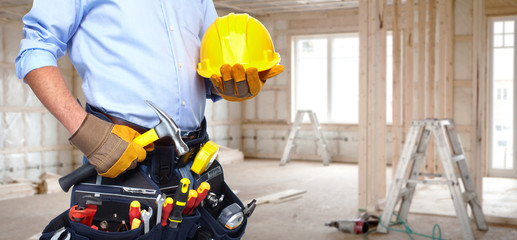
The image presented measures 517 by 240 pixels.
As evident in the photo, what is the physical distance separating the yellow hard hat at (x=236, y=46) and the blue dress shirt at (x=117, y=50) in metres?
0.08

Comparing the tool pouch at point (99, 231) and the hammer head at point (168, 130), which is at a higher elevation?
the hammer head at point (168, 130)

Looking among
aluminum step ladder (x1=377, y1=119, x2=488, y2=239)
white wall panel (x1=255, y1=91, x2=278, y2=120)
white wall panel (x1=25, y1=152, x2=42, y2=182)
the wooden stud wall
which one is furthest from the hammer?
white wall panel (x1=255, y1=91, x2=278, y2=120)

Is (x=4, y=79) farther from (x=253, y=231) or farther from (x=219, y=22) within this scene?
(x=219, y=22)

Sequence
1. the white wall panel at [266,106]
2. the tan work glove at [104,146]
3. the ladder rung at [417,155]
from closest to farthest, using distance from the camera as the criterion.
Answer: the tan work glove at [104,146] → the ladder rung at [417,155] → the white wall panel at [266,106]

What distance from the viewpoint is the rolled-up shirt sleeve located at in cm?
123

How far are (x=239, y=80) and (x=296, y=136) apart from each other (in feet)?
27.5

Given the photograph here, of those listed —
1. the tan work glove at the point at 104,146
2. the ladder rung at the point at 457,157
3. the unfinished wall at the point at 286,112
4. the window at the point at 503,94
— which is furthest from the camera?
the unfinished wall at the point at 286,112

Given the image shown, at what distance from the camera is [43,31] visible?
1241 mm

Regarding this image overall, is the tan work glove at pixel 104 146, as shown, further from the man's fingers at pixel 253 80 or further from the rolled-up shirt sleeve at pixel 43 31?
the man's fingers at pixel 253 80

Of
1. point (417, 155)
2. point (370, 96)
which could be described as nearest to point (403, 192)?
point (417, 155)

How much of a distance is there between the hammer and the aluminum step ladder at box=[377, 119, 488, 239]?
3337 millimetres

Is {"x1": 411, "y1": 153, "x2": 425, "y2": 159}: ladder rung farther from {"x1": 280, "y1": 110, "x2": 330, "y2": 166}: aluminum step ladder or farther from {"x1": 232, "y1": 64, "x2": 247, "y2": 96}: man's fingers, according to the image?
{"x1": 280, "y1": 110, "x2": 330, "y2": 166}: aluminum step ladder

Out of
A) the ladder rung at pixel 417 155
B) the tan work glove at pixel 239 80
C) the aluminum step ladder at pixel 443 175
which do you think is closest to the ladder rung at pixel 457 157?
the aluminum step ladder at pixel 443 175

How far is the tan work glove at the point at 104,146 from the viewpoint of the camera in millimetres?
1198
